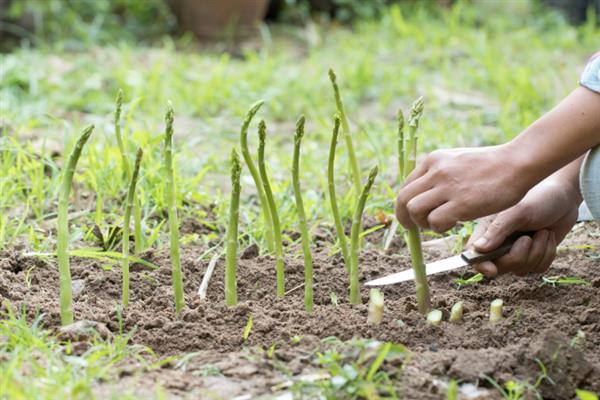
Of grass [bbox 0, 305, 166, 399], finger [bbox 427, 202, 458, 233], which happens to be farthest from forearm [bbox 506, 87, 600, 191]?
grass [bbox 0, 305, 166, 399]

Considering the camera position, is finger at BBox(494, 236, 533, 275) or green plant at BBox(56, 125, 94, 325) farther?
finger at BBox(494, 236, 533, 275)

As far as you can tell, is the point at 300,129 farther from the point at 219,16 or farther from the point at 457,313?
the point at 219,16

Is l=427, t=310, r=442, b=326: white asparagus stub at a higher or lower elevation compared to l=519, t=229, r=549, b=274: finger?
lower

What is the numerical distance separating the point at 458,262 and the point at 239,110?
2.79m

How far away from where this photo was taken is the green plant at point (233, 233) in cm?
256

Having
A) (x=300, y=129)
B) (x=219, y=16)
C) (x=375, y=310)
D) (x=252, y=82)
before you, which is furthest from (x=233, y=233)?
(x=219, y=16)

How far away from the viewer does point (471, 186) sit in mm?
2344

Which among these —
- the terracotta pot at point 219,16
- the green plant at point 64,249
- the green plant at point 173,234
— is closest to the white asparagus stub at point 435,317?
the green plant at point 173,234

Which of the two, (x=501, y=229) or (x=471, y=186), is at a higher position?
(x=471, y=186)

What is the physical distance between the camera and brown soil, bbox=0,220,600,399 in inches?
89.3

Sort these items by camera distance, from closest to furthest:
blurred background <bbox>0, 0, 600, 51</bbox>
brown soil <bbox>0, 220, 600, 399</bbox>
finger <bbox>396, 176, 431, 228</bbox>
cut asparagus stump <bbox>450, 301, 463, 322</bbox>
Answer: brown soil <bbox>0, 220, 600, 399</bbox>, finger <bbox>396, 176, 431, 228</bbox>, cut asparagus stump <bbox>450, 301, 463, 322</bbox>, blurred background <bbox>0, 0, 600, 51</bbox>

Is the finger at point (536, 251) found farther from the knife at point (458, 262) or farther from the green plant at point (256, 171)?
the green plant at point (256, 171)

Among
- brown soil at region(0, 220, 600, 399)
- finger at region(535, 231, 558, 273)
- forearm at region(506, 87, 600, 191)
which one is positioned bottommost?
brown soil at region(0, 220, 600, 399)

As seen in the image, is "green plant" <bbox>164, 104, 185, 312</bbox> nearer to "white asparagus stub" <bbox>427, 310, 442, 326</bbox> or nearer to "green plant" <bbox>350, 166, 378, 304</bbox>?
"green plant" <bbox>350, 166, 378, 304</bbox>
